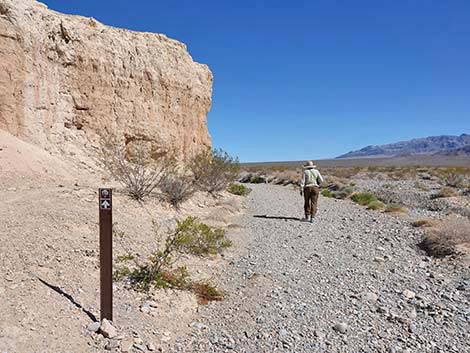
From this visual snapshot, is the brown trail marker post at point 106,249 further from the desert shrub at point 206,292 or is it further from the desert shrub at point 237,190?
the desert shrub at point 237,190

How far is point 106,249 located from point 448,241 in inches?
299

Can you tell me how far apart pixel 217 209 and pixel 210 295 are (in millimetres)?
8008

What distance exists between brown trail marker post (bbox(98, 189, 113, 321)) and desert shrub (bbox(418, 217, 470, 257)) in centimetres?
703

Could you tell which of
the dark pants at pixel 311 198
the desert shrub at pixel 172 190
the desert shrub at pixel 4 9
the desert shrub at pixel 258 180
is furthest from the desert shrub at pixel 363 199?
the desert shrub at pixel 258 180

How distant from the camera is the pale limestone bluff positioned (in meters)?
12.1

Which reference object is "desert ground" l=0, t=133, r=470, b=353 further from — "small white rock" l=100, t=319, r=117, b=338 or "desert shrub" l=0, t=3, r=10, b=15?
"desert shrub" l=0, t=3, r=10, b=15

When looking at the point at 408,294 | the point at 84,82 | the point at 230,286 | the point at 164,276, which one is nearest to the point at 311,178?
the point at 408,294

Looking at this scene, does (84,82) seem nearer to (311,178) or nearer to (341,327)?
(311,178)

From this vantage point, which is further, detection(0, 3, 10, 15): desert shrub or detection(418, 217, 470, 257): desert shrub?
detection(0, 3, 10, 15): desert shrub

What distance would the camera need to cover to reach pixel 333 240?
9.64m

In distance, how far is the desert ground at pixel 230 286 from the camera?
13.6ft

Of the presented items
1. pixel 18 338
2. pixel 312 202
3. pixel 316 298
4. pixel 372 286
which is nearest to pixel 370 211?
pixel 312 202

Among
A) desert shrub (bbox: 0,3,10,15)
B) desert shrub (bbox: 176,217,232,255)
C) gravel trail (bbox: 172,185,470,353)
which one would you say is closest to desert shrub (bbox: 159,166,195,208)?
gravel trail (bbox: 172,185,470,353)

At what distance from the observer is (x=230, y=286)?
6.09 meters
